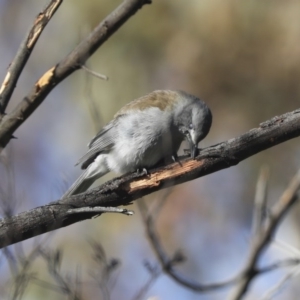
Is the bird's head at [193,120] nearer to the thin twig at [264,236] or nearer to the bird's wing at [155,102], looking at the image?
the bird's wing at [155,102]

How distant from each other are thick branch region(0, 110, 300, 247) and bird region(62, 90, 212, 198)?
2.54 ft

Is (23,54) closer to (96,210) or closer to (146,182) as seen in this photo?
(146,182)

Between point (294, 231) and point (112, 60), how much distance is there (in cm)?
436

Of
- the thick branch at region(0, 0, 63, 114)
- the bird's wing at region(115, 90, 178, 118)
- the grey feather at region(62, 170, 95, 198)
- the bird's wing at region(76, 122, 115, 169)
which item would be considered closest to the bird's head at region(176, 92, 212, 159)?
the bird's wing at region(115, 90, 178, 118)

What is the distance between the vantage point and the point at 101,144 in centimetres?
564

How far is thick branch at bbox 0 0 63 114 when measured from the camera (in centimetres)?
471

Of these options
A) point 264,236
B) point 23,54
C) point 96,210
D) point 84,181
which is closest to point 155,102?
point 84,181

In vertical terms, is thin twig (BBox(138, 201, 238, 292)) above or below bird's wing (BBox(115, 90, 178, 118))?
below

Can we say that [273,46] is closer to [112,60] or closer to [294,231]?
[112,60]

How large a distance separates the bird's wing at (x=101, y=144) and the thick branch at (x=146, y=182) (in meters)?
1.26

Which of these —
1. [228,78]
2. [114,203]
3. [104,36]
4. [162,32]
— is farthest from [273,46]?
[114,203]

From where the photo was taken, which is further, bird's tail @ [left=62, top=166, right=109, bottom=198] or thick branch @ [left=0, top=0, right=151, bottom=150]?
bird's tail @ [left=62, top=166, right=109, bottom=198]

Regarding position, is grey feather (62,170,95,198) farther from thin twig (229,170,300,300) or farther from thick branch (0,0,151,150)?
thin twig (229,170,300,300)

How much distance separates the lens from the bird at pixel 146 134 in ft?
17.2
